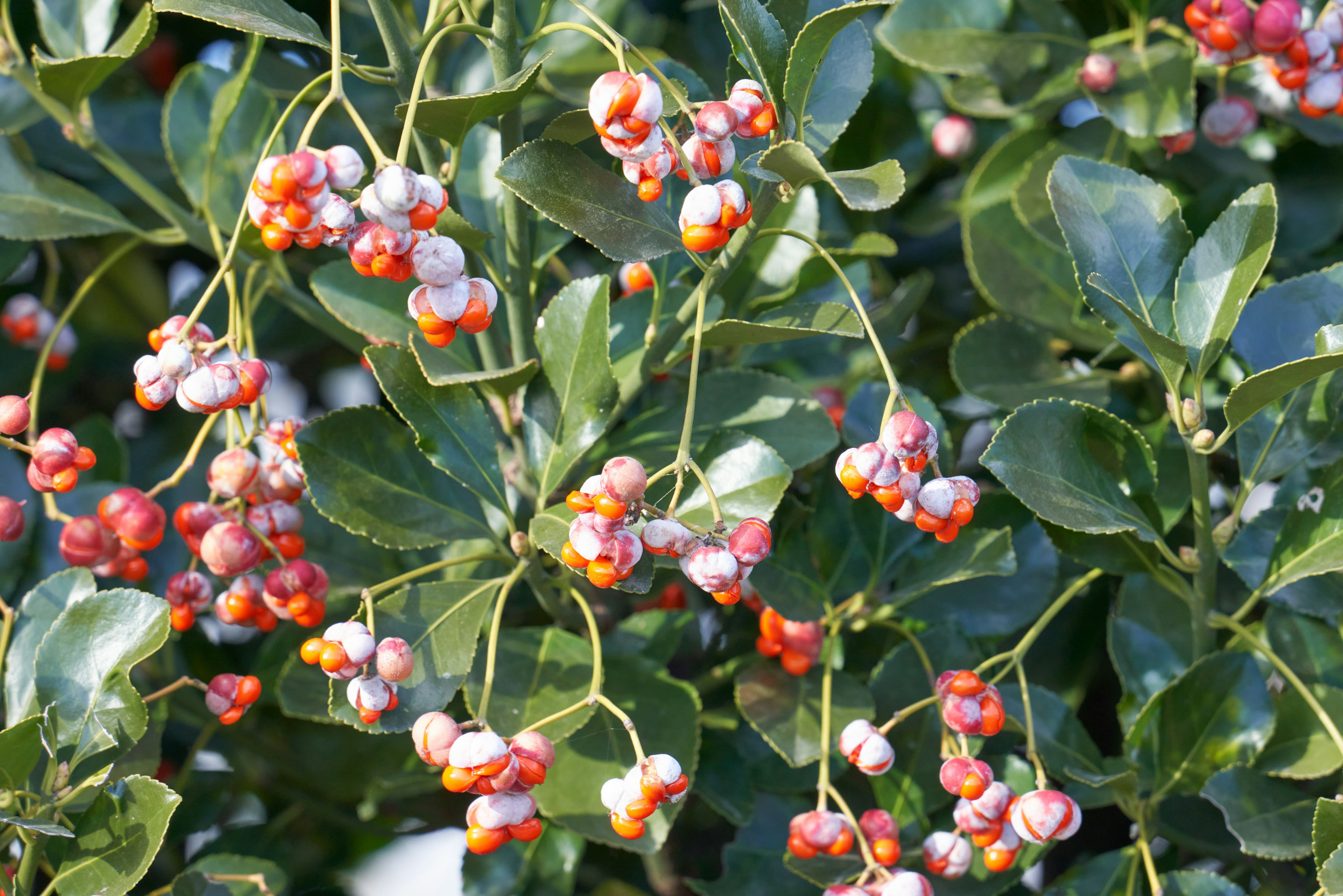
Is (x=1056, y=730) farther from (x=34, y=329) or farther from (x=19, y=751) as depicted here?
(x=34, y=329)

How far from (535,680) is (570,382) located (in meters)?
0.17

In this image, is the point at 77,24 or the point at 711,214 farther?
the point at 77,24

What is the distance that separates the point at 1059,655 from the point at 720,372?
1.21 feet

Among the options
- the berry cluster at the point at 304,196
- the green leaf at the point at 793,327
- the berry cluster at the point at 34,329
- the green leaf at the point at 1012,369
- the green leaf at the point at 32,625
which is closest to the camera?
the berry cluster at the point at 304,196

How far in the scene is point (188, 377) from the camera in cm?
50

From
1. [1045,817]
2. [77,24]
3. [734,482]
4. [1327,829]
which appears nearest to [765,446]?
[734,482]

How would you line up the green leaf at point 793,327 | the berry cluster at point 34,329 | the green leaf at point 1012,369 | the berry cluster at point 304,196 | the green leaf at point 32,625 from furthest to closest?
the berry cluster at point 34,329 < the green leaf at point 1012,369 < the green leaf at point 32,625 < the green leaf at point 793,327 < the berry cluster at point 304,196

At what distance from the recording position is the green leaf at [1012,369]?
0.74m

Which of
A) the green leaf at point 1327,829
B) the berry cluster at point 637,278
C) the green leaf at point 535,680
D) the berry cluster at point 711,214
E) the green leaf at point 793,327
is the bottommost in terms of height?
the green leaf at point 535,680

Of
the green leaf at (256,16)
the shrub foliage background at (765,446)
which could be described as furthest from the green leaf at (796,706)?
the green leaf at (256,16)

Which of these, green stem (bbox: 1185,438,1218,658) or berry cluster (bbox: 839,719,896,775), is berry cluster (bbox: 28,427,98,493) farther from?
green stem (bbox: 1185,438,1218,658)

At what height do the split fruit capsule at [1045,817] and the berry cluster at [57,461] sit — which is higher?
the berry cluster at [57,461]

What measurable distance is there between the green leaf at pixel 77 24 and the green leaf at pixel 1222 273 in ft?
2.35

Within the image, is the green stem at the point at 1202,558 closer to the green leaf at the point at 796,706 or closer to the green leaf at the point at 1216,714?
the green leaf at the point at 1216,714
